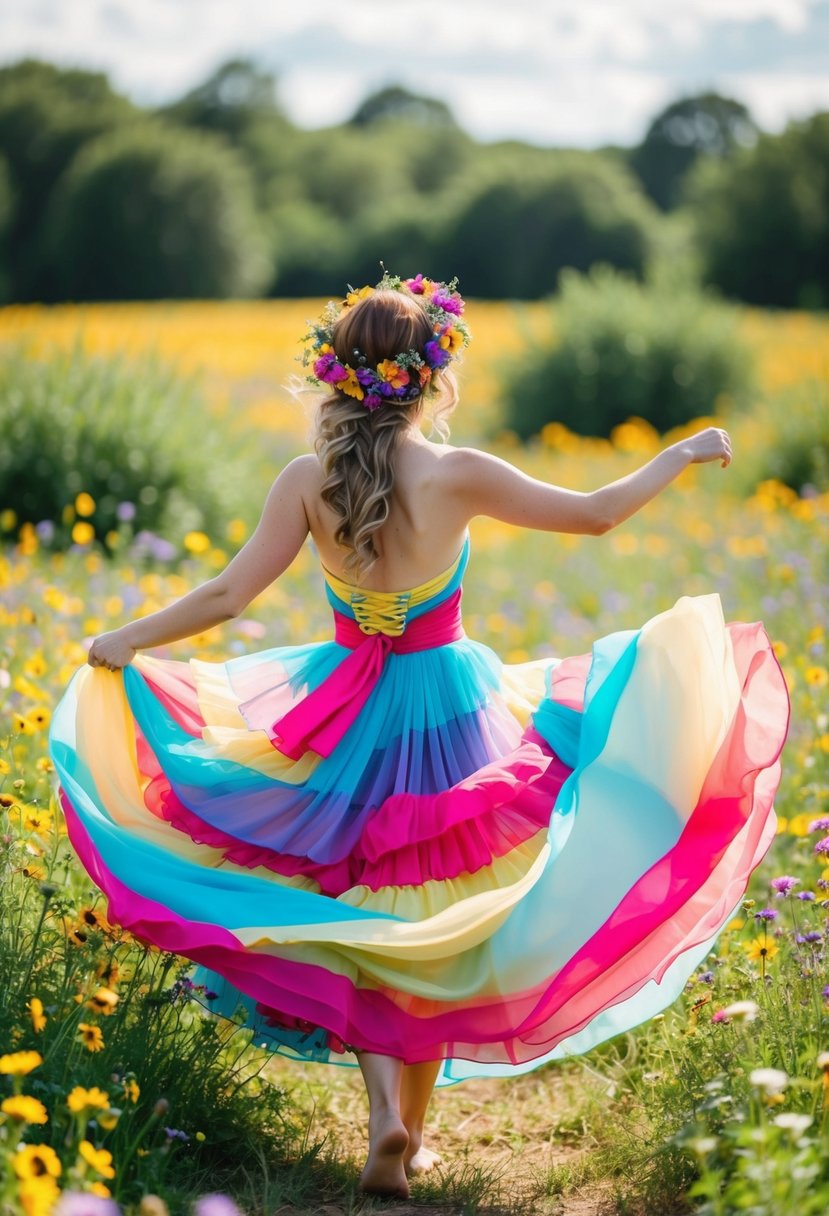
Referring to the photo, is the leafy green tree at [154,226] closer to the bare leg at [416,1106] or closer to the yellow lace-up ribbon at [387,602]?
the yellow lace-up ribbon at [387,602]

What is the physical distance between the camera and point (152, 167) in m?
42.0

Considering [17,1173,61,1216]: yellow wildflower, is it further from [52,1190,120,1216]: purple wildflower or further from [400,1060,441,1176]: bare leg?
[400,1060,441,1176]: bare leg

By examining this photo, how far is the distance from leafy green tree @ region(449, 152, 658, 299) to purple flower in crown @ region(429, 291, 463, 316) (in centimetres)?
3744

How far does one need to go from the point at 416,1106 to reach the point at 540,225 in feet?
131

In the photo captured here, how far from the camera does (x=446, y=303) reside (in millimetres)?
3109

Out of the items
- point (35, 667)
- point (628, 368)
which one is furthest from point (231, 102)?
point (35, 667)

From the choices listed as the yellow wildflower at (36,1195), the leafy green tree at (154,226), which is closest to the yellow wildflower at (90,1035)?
the yellow wildflower at (36,1195)

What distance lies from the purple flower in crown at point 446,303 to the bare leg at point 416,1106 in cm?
177

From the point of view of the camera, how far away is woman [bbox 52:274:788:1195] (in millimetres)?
2600

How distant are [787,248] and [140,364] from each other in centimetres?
2837

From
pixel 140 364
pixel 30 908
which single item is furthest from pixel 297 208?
pixel 30 908

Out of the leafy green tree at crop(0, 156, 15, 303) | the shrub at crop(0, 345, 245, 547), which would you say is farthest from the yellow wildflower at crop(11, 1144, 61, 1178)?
the leafy green tree at crop(0, 156, 15, 303)

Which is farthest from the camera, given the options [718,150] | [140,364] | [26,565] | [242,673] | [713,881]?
[718,150]

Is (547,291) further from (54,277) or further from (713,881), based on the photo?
(713,881)
